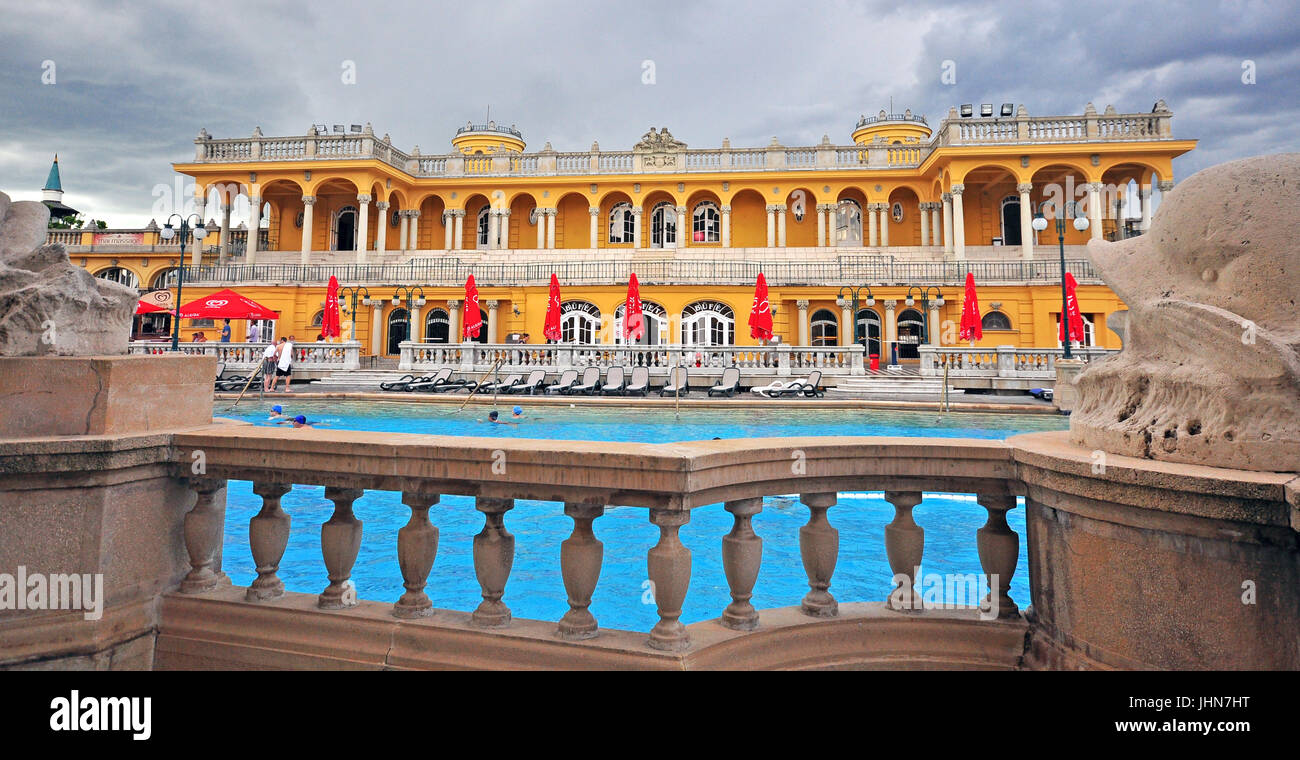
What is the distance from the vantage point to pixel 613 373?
19.4m

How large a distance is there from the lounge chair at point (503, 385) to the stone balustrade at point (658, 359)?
0.87 meters

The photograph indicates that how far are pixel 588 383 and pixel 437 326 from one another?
48.0 ft

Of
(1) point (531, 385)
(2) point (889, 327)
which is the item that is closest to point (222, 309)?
(1) point (531, 385)

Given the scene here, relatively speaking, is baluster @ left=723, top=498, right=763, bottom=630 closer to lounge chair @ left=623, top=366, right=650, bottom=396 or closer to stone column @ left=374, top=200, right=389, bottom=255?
lounge chair @ left=623, top=366, right=650, bottom=396

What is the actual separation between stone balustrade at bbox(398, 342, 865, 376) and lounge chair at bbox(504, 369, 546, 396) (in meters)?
0.82

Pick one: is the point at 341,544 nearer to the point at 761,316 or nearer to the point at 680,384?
the point at 680,384

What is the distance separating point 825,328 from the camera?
29266 millimetres

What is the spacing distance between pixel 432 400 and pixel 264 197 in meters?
28.0

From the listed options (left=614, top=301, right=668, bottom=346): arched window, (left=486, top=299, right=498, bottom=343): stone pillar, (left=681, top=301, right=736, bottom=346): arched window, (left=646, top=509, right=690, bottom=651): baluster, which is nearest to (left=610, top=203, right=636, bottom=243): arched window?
(left=614, top=301, right=668, bottom=346): arched window

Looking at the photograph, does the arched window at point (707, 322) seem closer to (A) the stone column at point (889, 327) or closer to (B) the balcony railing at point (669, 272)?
(B) the balcony railing at point (669, 272)

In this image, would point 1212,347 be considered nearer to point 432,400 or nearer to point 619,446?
point 619,446
